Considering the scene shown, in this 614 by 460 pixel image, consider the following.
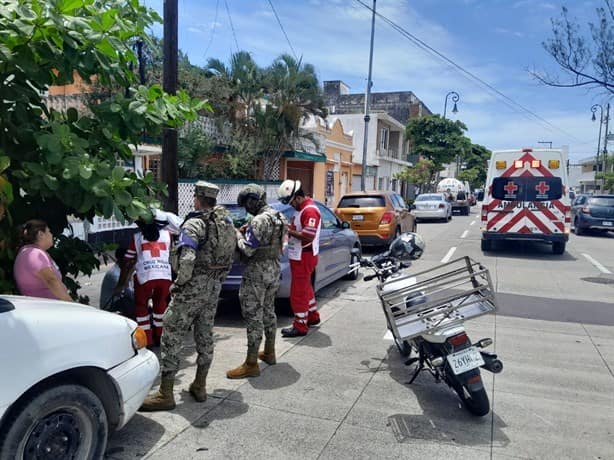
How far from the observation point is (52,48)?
121 inches

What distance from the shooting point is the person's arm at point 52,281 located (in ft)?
10.7

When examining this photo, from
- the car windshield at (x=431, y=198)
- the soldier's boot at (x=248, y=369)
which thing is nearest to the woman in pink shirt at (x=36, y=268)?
the soldier's boot at (x=248, y=369)

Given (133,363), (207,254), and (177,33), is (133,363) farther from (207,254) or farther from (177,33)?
(177,33)

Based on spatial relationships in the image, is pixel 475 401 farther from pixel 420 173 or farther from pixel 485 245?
pixel 420 173

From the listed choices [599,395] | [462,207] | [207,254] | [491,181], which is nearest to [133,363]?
[207,254]

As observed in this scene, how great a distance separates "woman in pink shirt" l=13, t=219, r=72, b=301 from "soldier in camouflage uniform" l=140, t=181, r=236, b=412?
2.64ft

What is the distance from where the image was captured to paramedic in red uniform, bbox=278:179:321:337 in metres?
5.34

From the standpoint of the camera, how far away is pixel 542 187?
11711mm

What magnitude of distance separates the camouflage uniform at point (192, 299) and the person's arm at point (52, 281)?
29.9 inches

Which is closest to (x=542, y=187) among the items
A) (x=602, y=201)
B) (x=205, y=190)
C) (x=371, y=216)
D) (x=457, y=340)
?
(x=371, y=216)

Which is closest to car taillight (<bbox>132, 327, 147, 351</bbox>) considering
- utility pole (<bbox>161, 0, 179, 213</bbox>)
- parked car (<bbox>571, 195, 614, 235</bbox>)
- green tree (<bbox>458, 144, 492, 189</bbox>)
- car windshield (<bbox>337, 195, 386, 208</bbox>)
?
utility pole (<bbox>161, 0, 179, 213</bbox>)

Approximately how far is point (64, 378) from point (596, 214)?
1923 centimetres

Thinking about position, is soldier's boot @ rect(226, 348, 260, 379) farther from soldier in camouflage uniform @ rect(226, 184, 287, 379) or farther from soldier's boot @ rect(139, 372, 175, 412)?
soldier's boot @ rect(139, 372, 175, 412)

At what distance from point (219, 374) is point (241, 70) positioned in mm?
14511
